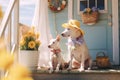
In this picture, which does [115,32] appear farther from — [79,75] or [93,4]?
[79,75]

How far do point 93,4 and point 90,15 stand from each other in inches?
12.0

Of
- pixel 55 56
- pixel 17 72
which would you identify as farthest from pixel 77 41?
pixel 17 72

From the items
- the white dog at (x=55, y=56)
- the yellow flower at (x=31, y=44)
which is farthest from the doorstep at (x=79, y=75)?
the yellow flower at (x=31, y=44)

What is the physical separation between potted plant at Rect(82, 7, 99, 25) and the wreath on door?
1.59 ft

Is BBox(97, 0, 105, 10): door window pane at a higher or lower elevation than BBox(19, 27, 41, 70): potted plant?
higher

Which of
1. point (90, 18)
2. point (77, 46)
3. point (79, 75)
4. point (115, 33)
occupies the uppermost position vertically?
point (90, 18)

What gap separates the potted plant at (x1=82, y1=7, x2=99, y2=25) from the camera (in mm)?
5012

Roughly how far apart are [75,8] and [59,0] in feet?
1.21

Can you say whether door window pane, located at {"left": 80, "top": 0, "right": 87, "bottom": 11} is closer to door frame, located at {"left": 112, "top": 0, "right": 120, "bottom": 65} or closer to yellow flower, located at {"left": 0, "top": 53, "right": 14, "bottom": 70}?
door frame, located at {"left": 112, "top": 0, "right": 120, "bottom": 65}

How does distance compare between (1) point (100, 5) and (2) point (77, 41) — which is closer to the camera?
(2) point (77, 41)

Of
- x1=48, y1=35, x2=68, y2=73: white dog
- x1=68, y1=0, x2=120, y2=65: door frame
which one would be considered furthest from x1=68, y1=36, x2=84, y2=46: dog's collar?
x1=68, y1=0, x2=120, y2=65: door frame

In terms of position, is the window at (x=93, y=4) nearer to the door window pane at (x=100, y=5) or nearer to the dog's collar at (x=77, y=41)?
the door window pane at (x=100, y=5)

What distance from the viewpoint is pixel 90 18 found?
503 cm

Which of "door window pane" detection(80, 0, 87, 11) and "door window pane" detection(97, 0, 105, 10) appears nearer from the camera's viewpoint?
"door window pane" detection(97, 0, 105, 10)
